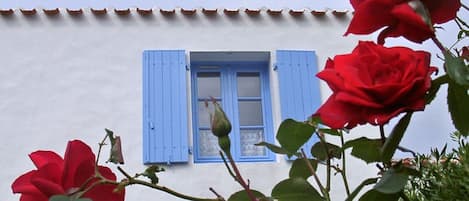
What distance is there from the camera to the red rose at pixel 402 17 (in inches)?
15.9

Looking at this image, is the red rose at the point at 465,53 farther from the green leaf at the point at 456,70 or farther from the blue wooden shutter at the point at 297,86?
the blue wooden shutter at the point at 297,86

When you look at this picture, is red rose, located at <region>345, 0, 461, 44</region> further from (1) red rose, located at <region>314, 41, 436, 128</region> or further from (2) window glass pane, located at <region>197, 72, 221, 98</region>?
(2) window glass pane, located at <region>197, 72, 221, 98</region>

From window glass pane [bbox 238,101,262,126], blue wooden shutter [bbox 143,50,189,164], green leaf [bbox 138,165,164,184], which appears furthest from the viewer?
window glass pane [bbox 238,101,262,126]

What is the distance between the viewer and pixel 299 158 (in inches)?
23.6

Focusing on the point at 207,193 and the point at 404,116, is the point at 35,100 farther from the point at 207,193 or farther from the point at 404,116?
the point at 404,116

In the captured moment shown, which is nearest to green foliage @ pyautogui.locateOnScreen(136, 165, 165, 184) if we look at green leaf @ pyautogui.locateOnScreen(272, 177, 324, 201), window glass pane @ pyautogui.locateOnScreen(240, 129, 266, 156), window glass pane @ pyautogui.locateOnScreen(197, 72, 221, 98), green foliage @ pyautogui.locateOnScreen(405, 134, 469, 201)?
green leaf @ pyautogui.locateOnScreen(272, 177, 324, 201)

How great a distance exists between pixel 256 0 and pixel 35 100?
75.2 inches

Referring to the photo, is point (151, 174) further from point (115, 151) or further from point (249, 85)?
point (249, 85)

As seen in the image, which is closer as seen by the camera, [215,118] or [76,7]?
[215,118]

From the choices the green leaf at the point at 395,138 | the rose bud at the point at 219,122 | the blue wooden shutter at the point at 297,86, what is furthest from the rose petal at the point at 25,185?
the blue wooden shutter at the point at 297,86

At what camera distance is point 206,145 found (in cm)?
493

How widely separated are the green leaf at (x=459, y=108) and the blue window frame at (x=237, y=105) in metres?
4.37

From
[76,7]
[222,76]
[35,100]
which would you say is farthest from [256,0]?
[35,100]

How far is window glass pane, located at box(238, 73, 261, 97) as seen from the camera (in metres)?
5.11
